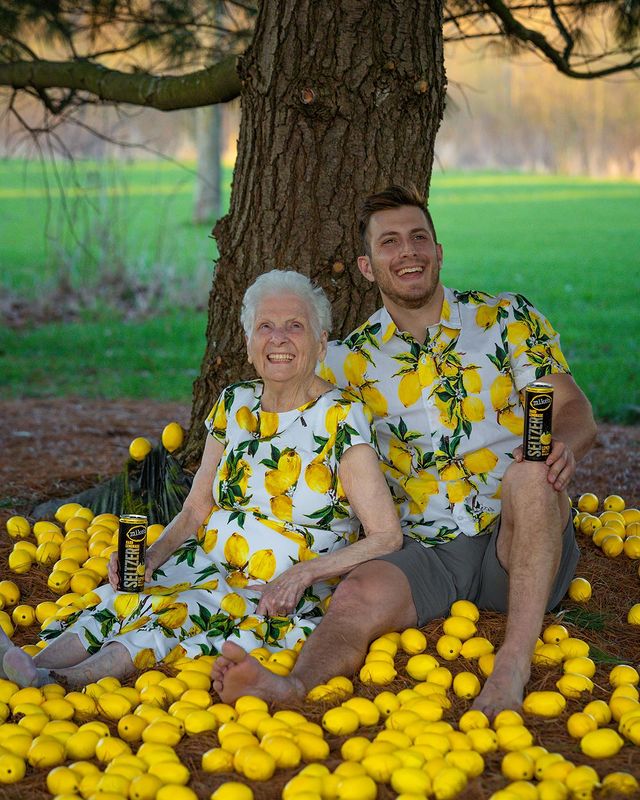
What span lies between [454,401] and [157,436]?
3.49m

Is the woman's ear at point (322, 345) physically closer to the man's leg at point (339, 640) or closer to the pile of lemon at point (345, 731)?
the man's leg at point (339, 640)

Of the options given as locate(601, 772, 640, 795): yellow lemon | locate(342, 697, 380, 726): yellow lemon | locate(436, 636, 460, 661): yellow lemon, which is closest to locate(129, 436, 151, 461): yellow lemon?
locate(436, 636, 460, 661): yellow lemon

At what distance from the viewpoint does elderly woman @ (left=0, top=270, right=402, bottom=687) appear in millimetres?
3195

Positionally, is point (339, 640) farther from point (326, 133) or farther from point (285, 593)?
Result: point (326, 133)

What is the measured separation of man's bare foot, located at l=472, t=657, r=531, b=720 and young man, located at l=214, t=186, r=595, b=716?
367 millimetres

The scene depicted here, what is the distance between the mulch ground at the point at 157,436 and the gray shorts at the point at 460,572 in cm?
7

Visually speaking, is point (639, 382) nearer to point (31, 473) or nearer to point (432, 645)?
point (31, 473)

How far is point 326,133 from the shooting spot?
4328 mm

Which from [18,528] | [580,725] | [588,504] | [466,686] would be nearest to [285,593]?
[466,686]

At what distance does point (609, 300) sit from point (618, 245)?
482cm

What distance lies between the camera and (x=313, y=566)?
3223 millimetres

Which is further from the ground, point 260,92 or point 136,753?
point 260,92

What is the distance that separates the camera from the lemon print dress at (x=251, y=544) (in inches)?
126

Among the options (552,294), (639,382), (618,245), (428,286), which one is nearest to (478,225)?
(618,245)
